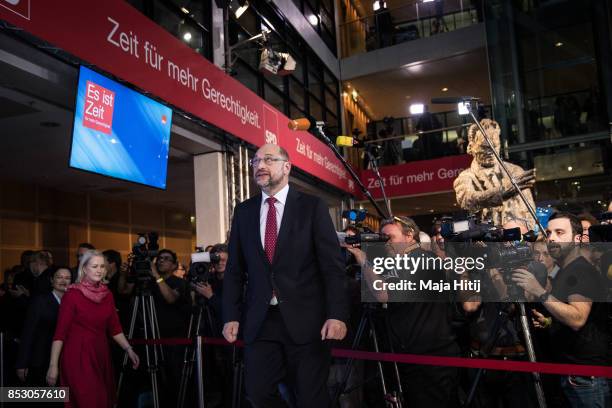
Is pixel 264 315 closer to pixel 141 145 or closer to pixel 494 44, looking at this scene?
pixel 141 145

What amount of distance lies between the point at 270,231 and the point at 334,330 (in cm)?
53

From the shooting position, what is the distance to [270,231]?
99.7 inches

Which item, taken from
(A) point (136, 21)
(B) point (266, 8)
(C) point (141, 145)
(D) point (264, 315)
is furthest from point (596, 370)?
(B) point (266, 8)

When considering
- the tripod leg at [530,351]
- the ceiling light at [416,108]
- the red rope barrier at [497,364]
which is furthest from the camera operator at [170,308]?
the ceiling light at [416,108]

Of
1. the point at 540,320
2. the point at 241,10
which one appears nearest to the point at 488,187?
the point at 540,320

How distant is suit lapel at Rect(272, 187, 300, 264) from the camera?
97.1 inches

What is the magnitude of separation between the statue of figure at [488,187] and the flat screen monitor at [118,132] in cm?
278

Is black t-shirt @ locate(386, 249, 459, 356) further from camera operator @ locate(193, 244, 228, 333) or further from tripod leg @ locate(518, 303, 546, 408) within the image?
camera operator @ locate(193, 244, 228, 333)

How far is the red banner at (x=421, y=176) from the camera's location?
11.6 metres

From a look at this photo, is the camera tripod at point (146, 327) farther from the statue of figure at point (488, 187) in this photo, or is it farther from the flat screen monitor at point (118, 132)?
the statue of figure at point (488, 187)

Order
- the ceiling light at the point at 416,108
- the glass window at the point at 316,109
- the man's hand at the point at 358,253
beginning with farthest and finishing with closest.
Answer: the ceiling light at the point at 416,108
the glass window at the point at 316,109
the man's hand at the point at 358,253

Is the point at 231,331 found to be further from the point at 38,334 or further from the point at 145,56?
the point at 145,56

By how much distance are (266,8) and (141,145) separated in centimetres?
577

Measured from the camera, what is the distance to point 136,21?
486cm
